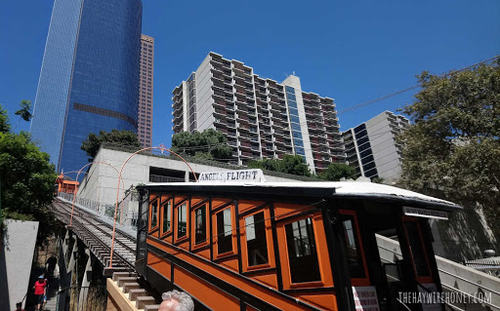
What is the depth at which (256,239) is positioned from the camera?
631cm

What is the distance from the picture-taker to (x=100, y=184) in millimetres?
41875

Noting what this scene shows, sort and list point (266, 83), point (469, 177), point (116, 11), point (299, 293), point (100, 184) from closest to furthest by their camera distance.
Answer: point (299, 293) < point (469, 177) < point (100, 184) < point (266, 83) < point (116, 11)

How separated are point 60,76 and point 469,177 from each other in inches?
6672

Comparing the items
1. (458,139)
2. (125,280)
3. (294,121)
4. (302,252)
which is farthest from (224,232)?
(294,121)

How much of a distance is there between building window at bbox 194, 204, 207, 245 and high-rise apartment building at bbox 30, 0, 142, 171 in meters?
147

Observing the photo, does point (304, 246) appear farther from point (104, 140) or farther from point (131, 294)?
point (104, 140)

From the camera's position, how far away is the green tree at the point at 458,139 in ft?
63.0

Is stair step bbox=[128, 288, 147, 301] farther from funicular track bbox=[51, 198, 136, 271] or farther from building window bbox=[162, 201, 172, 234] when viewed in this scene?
funicular track bbox=[51, 198, 136, 271]

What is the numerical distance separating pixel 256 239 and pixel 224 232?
110cm

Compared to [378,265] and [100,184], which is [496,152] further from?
[100,184]

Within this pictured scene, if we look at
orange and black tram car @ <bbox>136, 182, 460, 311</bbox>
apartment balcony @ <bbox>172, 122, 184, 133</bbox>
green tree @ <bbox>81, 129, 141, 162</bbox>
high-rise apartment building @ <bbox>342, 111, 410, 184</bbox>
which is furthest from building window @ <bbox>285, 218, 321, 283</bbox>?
high-rise apartment building @ <bbox>342, 111, 410, 184</bbox>

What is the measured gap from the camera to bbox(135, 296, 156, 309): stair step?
8966 millimetres

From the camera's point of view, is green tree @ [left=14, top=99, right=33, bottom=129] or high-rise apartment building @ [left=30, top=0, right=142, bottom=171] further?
high-rise apartment building @ [left=30, top=0, right=142, bottom=171]

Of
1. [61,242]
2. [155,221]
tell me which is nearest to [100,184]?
[61,242]
